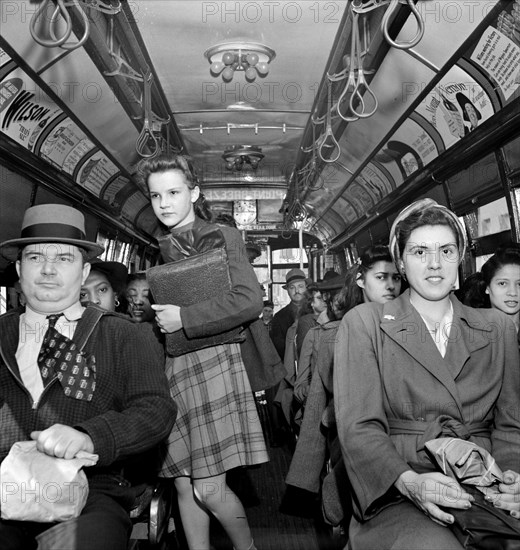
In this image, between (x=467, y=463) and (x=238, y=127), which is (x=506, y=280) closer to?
(x=467, y=463)

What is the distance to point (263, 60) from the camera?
621 centimetres

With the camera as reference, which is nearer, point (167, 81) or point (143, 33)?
point (143, 33)

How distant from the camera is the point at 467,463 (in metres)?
2.05

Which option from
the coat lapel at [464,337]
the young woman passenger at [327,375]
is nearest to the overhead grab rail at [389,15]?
the young woman passenger at [327,375]

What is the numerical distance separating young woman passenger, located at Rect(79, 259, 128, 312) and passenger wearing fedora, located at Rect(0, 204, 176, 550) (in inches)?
67.1

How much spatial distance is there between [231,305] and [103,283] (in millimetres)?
1747

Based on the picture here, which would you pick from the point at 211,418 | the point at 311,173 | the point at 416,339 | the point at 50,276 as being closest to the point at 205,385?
the point at 211,418

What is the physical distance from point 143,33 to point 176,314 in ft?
11.2

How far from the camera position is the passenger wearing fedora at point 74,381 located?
2094 mm

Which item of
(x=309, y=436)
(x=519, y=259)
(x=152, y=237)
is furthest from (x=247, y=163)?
(x=309, y=436)

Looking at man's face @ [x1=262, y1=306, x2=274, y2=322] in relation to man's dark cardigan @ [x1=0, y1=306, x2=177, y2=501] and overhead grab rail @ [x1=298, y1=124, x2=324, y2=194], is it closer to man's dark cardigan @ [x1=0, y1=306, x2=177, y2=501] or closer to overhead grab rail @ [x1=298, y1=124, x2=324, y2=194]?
overhead grab rail @ [x1=298, y1=124, x2=324, y2=194]

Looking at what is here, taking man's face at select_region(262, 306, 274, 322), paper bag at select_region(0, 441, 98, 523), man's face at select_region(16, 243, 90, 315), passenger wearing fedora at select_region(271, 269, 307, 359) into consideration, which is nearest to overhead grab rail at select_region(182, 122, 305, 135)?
passenger wearing fedora at select_region(271, 269, 307, 359)

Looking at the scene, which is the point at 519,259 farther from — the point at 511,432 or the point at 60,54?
the point at 60,54

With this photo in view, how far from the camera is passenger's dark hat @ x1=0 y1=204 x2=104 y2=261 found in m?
2.54
